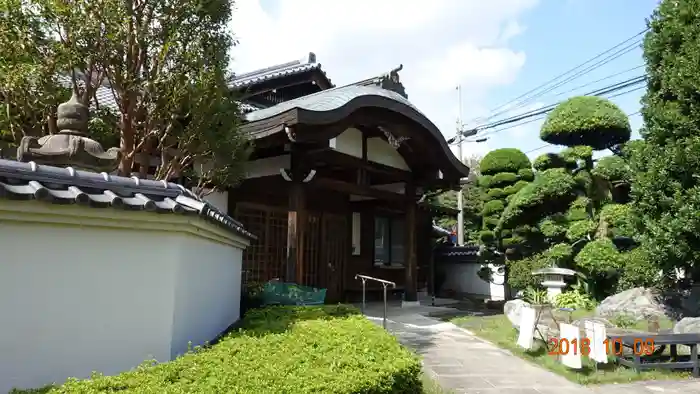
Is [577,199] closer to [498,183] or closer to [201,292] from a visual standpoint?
[498,183]

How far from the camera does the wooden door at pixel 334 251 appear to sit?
513 inches

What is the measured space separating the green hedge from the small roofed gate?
5.05 meters

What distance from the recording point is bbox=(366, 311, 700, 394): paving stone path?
6156 mm

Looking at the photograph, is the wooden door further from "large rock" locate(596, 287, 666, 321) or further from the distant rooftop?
"large rock" locate(596, 287, 666, 321)

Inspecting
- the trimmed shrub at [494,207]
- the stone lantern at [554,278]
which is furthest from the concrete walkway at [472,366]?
the trimmed shrub at [494,207]

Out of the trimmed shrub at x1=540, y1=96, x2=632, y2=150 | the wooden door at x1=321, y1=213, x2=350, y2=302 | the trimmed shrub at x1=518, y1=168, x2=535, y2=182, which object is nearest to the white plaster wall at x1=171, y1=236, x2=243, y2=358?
the wooden door at x1=321, y1=213, x2=350, y2=302

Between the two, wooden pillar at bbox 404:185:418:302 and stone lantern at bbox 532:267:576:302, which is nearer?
stone lantern at bbox 532:267:576:302

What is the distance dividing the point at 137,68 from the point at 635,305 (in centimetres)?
956

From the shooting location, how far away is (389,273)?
1551cm

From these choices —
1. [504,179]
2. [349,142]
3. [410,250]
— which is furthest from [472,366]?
[504,179]

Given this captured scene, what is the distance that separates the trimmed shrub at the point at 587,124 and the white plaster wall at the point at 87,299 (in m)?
10.7

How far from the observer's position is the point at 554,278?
1192cm

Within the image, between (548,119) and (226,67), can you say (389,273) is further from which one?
(226,67)

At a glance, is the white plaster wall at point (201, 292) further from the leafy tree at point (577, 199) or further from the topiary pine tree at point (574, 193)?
the topiary pine tree at point (574, 193)
